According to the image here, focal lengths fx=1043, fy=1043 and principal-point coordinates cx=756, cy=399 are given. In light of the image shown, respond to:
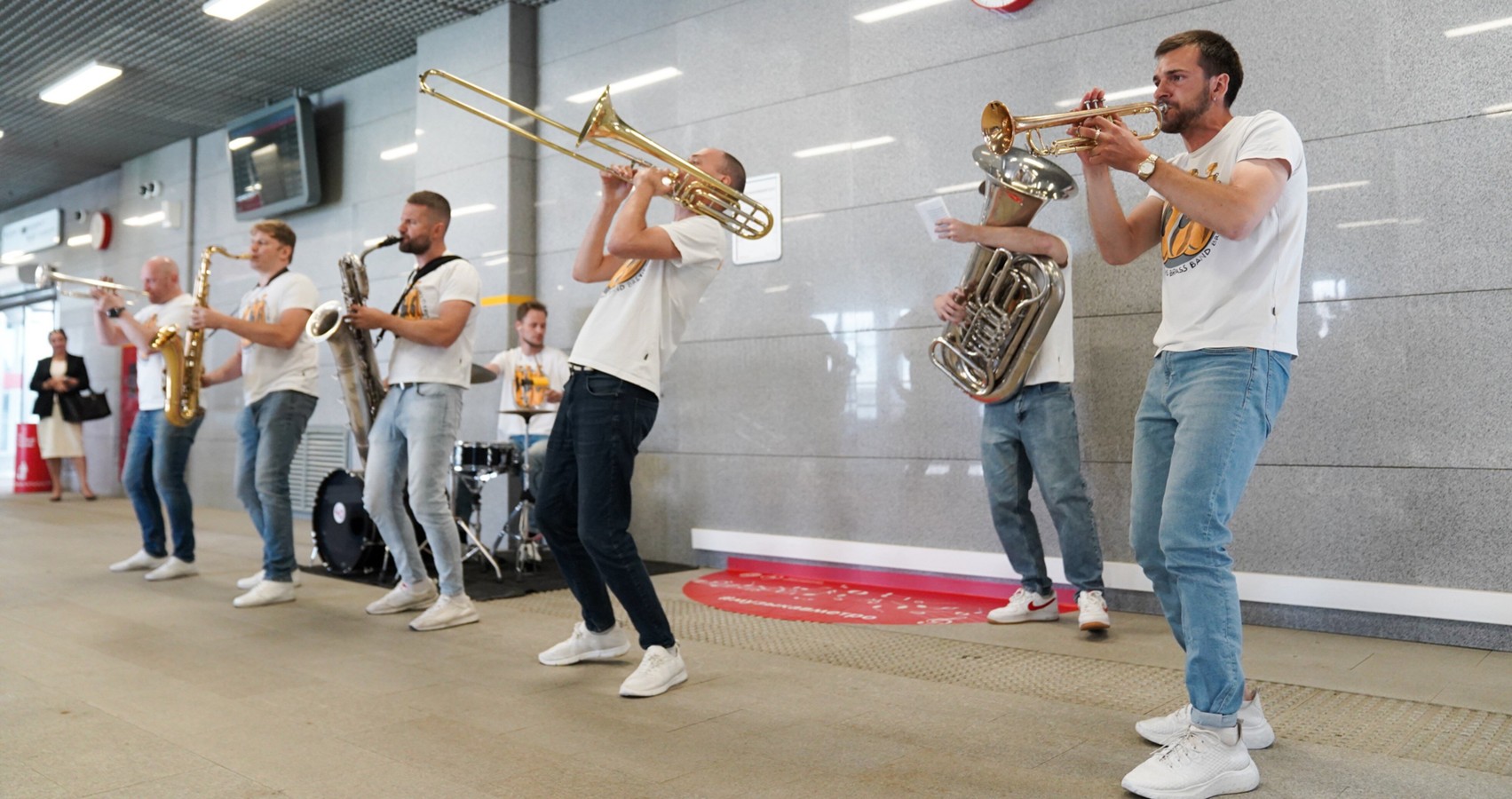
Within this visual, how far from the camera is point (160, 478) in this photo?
5195 millimetres

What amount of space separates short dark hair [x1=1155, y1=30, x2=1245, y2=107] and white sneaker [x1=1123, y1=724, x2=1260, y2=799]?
143cm

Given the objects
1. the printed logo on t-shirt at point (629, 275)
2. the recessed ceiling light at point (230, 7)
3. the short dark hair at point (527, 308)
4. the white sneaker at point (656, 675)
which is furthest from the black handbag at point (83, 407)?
the white sneaker at point (656, 675)

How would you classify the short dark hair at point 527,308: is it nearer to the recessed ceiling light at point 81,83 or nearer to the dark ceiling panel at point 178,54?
the dark ceiling panel at point 178,54

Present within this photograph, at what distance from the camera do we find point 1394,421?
3.74m

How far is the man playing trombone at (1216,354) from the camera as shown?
2.18 m

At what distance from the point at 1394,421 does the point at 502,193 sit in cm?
517

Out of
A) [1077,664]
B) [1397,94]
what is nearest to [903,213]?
[1397,94]

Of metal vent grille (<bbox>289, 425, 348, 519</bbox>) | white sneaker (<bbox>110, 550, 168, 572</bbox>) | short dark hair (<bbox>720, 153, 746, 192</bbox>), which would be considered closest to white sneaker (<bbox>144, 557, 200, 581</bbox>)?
white sneaker (<bbox>110, 550, 168, 572</bbox>)

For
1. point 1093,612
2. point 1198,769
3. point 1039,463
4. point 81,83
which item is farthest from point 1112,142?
point 81,83

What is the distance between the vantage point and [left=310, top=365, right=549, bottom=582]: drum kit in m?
5.25

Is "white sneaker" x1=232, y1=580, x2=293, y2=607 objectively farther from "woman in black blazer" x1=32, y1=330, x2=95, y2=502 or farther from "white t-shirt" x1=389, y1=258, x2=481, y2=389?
"woman in black blazer" x1=32, y1=330, x2=95, y2=502

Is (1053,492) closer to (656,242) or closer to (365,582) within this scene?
(656,242)

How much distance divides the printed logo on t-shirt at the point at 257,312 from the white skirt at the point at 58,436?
23.3ft

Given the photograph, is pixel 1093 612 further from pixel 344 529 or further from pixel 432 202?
pixel 344 529
